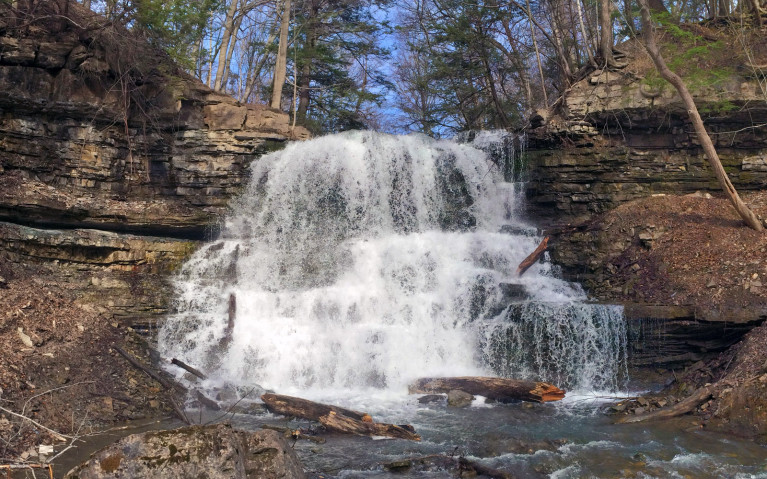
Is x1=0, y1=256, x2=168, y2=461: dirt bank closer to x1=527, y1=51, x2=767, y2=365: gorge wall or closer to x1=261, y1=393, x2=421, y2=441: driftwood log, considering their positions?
x1=261, y1=393, x2=421, y2=441: driftwood log

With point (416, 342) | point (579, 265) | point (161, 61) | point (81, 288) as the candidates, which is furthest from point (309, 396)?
point (161, 61)

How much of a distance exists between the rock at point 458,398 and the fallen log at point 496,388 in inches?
7.7

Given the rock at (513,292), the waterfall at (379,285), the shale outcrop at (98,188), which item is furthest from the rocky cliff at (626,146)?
the shale outcrop at (98,188)

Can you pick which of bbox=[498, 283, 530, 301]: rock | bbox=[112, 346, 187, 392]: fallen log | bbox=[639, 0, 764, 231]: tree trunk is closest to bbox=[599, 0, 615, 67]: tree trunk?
bbox=[639, 0, 764, 231]: tree trunk

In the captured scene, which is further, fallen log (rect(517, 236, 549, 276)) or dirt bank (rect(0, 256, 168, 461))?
fallen log (rect(517, 236, 549, 276))

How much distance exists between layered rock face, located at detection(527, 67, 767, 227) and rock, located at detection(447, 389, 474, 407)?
683 centimetres

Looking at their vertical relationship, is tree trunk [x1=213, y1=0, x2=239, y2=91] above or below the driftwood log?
above

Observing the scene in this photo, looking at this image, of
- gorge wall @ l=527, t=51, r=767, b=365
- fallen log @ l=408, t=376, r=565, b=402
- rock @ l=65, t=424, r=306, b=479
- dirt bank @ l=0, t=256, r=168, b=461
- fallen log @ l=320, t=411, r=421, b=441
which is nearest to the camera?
rock @ l=65, t=424, r=306, b=479

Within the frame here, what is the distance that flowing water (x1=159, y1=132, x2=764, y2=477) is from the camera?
289 inches

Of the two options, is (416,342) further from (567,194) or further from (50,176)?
(50,176)

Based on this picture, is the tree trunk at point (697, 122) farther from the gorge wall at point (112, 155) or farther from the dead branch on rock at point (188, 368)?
the dead branch on rock at point (188, 368)

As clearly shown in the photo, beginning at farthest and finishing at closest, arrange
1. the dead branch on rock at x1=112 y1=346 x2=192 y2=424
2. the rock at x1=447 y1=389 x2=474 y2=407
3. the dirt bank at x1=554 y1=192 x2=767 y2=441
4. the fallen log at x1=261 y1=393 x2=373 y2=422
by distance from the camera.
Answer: the rock at x1=447 y1=389 x2=474 y2=407
the dead branch on rock at x1=112 y1=346 x2=192 y2=424
the dirt bank at x1=554 y1=192 x2=767 y2=441
the fallen log at x1=261 y1=393 x2=373 y2=422

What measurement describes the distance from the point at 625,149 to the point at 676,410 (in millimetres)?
7912

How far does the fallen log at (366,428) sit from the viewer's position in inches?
301
